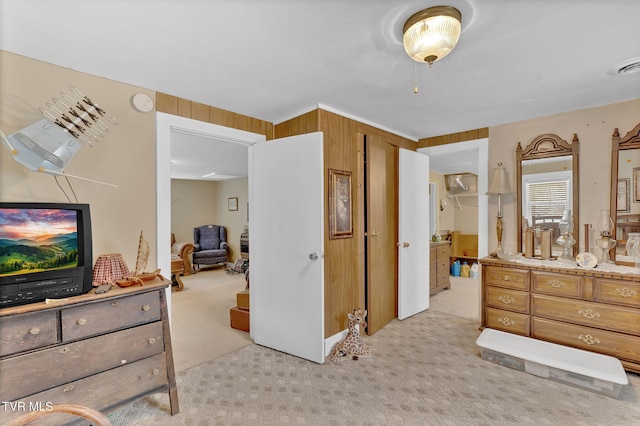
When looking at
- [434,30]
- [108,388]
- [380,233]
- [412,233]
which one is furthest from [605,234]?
[108,388]

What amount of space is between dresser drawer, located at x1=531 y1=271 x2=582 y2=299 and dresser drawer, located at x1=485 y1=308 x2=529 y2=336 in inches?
12.1

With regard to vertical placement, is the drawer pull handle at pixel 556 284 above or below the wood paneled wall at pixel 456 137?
below

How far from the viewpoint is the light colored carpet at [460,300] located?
373 centimetres

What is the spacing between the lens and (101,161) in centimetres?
206

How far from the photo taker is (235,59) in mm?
1847

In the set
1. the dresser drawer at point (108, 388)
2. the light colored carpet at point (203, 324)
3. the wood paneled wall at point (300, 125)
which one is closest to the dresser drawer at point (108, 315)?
the dresser drawer at point (108, 388)

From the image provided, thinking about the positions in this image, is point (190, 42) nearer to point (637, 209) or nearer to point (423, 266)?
point (423, 266)

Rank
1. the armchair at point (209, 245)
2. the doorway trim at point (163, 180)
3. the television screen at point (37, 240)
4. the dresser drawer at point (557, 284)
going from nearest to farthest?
the television screen at point (37, 240), the doorway trim at point (163, 180), the dresser drawer at point (557, 284), the armchair at point (209, 245)

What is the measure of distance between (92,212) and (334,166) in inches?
74.8

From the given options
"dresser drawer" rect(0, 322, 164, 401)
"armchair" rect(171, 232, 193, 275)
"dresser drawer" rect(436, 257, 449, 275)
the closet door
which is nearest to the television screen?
"dresser drawer" rect(0, 322, 164, 401)

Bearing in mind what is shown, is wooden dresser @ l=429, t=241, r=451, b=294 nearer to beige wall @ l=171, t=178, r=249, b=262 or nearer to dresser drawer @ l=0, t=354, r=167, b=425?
dresser drawer @ l=0, t=354, r=167, b=425

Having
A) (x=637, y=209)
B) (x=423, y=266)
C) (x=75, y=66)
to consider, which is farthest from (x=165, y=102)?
(x=637, y=209)

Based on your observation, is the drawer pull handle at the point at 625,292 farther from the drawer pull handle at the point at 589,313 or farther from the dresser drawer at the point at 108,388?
the dresser drawer at the point at 108,388

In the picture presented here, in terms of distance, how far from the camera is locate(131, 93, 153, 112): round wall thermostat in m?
2.18
